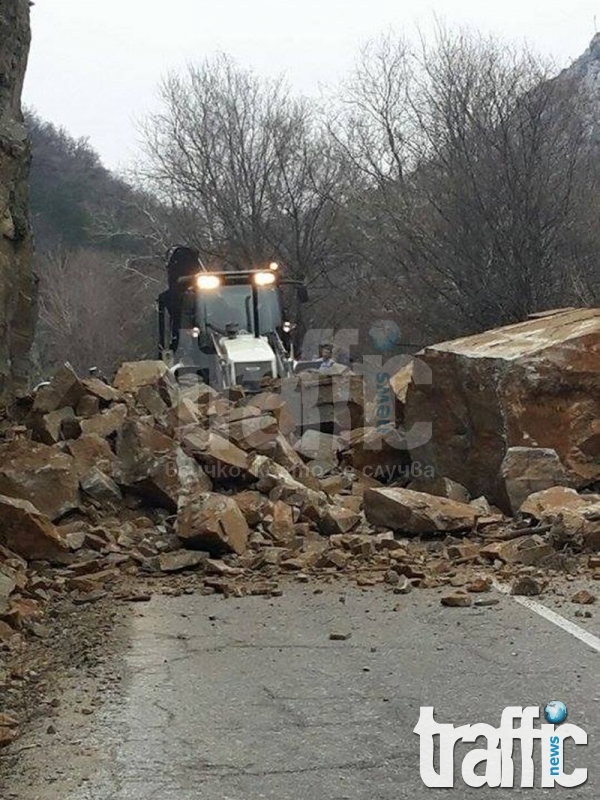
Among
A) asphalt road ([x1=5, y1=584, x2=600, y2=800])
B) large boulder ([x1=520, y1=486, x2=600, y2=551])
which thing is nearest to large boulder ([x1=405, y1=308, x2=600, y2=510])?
large boulder ([x1=520, y1=486, x2=600, y2=551])

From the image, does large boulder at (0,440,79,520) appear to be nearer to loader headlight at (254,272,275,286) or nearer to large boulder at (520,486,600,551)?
large boulder at (520,486,600,551)

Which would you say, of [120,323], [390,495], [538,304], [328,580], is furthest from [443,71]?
[120,323]

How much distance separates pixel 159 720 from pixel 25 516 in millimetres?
3537

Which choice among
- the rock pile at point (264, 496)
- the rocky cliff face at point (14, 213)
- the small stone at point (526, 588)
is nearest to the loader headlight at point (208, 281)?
the rock pile at point (264, 496)

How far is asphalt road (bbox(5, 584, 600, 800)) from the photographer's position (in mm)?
4133

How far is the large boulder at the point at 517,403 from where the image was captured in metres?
10.5

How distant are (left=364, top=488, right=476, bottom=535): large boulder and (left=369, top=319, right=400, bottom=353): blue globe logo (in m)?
16.2

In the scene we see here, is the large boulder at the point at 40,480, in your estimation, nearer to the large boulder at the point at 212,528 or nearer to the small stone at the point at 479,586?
the large boulder at the point at 212,528

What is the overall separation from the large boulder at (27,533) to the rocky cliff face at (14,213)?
1688 millimetres

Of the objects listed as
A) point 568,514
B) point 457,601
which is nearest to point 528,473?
point 568,514

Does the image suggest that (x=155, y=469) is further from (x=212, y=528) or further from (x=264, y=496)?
(x=212, y=528)

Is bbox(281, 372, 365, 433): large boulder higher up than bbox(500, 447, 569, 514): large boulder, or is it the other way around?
bbox(281, 372, 365, 433): large boulder

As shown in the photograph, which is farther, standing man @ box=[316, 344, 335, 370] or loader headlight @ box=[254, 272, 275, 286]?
loader headlight @ box=[254, 272, 275, 286]

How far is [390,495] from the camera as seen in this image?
29.9 ft
